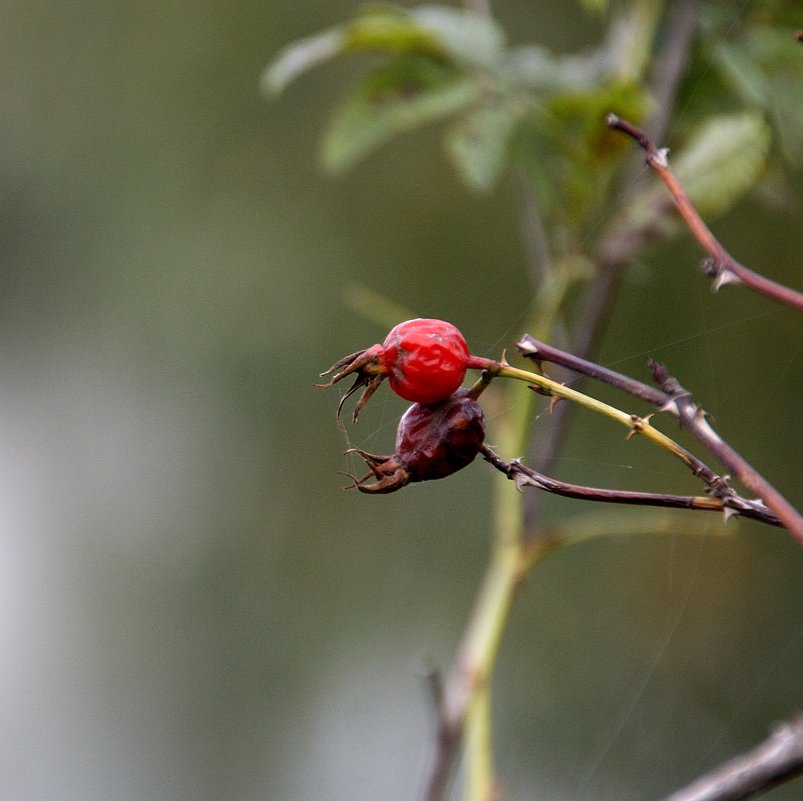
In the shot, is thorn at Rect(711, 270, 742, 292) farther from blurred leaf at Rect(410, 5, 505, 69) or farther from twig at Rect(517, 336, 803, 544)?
blurred leaf at Rect(410, 5, 505, 69)

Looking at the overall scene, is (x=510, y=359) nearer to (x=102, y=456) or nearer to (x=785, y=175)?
(x=785, y=175)

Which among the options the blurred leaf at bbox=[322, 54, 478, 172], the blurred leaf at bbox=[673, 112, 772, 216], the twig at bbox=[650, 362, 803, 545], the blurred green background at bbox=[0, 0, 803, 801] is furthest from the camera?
the blurred green background at bbox=[0, 0, 803, 801]

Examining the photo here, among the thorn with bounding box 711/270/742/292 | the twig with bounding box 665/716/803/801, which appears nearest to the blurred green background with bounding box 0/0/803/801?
the twig with bounding box 665/716/803/801

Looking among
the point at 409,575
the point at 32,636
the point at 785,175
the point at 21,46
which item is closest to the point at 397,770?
the point at 409,575

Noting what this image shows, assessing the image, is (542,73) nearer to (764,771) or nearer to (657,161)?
(657,161)

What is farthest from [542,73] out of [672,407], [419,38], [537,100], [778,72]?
[672,407]

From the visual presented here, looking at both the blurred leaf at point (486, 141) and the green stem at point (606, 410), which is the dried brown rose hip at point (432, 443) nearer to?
the green stem at point (606, 410)
